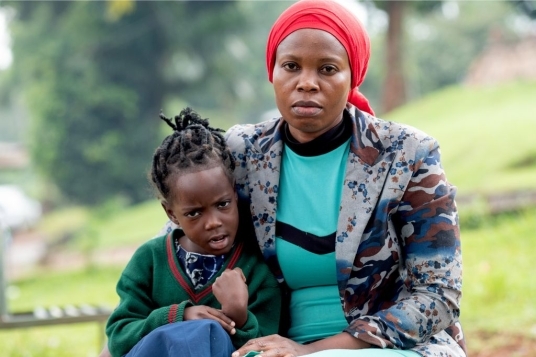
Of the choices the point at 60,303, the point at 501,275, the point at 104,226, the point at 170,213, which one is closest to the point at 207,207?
the point at 170,213

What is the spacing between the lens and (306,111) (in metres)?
2.54

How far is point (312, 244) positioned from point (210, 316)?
445 millimetres

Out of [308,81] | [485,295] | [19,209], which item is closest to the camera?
[308,81]

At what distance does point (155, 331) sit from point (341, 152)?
2.81 ft

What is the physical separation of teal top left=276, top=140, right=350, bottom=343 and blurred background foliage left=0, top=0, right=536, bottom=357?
8.61 feet

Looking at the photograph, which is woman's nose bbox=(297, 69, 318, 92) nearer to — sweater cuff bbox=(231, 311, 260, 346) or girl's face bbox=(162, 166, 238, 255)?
girl's face bbox=(162, 166, 238, 255)

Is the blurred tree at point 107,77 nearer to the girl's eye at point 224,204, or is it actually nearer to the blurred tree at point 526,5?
the blurred tree at point 526,5

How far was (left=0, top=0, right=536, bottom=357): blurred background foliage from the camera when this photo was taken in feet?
27.7

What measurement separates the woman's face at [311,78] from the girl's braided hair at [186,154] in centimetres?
25

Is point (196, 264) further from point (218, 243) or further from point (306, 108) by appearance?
point (306, 108)

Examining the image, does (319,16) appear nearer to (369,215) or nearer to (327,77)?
(327,77)

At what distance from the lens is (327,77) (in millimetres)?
2529

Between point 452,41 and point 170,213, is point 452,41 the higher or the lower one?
the higher one

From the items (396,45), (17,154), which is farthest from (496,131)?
(17,154)
